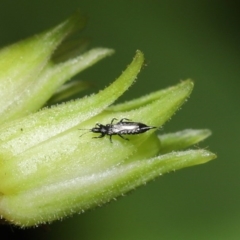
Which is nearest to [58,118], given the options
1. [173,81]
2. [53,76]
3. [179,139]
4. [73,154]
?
[73,154]

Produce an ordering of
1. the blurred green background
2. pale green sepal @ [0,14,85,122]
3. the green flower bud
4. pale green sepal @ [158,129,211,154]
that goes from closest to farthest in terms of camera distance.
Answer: the green flower bud
pale green sepal @ [0,14,85,122]
pale green sepal @ [158,129,211,154]
the blurred green background

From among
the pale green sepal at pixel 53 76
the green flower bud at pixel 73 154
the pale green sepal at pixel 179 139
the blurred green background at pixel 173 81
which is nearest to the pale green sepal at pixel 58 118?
the green flower bud at pixel 73 154

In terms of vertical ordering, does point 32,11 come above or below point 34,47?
above

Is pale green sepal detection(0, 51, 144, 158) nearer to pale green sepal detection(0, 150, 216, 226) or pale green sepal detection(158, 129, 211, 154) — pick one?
pale green sepal detection(0, 150, 216, 226)

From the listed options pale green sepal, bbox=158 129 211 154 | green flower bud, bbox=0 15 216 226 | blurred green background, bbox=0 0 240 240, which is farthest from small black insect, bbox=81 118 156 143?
blurred green background, bbox=0 0 240 240

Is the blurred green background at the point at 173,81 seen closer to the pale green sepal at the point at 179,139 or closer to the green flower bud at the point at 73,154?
the pale green sepal at the point at 179,139

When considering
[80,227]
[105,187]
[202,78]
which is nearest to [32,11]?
[202,78]

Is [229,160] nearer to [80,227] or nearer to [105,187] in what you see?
[80,227]
